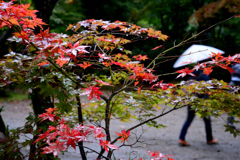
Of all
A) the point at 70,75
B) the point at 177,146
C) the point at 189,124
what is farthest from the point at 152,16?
the point at 70,75

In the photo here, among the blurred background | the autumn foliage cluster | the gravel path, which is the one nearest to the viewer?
the autumn foliage cluster

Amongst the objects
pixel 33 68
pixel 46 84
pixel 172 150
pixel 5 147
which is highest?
pixel 33 68

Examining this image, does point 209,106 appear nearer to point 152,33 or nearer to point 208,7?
point 152,33

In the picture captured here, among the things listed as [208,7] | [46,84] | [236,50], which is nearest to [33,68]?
[46,84]

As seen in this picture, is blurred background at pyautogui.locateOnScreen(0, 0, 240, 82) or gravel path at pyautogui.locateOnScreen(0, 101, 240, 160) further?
blurred background at pyautogui.locateOnScreen(0, 0, 240, 82)

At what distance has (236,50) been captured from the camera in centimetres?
1045

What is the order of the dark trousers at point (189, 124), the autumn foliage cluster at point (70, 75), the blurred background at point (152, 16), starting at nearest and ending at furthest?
the autumn foliage cluster at point (70, 75) → the dark trousers at point (189, 124) → the blurred background at point (152, 16)

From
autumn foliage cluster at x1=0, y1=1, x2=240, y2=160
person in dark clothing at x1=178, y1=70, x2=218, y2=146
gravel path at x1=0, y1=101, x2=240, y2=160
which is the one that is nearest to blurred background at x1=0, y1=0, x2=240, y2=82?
gravel path at x1=0, y1=101, x2=240, y2=160

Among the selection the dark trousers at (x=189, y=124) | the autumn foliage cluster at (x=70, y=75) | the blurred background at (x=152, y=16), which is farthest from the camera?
the blurred background at (x=152, y=16)

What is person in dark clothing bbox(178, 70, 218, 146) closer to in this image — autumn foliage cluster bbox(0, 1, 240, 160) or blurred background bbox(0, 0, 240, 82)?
autumn foliage cluster bbox(0, 1, 240, 160)

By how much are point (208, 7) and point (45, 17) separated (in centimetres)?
858

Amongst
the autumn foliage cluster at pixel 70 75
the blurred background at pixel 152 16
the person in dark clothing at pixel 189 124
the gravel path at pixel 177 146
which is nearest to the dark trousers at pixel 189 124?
the person in dark clothing at pixel 189 124

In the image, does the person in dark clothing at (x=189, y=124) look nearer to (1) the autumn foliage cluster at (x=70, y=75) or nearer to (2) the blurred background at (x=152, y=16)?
(1) the autumn foliage cluster at (x=70, y=75)

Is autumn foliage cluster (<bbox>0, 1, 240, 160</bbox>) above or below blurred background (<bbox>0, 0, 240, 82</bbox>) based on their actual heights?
below
